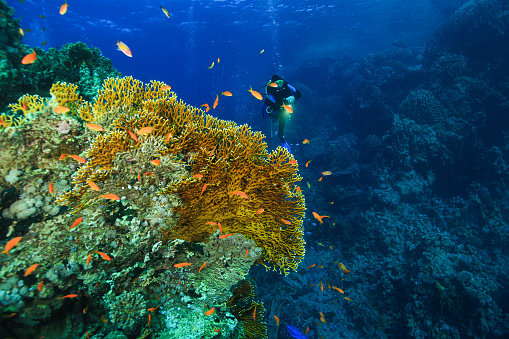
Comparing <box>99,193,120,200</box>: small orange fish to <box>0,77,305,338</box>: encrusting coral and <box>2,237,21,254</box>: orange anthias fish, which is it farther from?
<box>2,237,21,254</box>: orange anthias fish

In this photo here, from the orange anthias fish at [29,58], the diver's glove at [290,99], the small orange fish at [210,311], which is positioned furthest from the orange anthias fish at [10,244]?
the diver's glove at [290,99]

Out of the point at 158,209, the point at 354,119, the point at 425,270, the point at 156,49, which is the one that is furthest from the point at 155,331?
the point at 156,49

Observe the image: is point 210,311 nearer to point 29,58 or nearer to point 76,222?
point 76,222

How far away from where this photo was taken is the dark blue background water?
31062 mm

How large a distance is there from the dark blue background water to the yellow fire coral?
23.5m

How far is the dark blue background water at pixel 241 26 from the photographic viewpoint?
102 feet

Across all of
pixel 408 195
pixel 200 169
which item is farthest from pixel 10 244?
pixel 408 195

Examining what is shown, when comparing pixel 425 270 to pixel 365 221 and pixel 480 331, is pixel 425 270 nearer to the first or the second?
pixel 480 331

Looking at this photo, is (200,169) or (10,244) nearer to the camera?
(10,244)

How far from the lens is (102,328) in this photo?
9.75 feet

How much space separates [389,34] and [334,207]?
47.2 meters

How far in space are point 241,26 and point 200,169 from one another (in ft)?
149

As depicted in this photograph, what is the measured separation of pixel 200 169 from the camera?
3.29 m

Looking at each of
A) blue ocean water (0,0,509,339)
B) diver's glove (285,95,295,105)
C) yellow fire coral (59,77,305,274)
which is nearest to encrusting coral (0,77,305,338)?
yellow fire coral (59,77,305,274)
